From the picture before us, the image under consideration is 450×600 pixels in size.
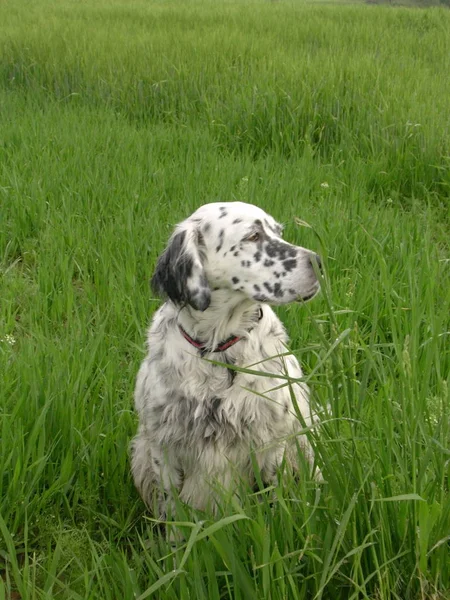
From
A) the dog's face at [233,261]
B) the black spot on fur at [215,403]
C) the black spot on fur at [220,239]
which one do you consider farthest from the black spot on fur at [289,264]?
the black spot on fur at [215,403]

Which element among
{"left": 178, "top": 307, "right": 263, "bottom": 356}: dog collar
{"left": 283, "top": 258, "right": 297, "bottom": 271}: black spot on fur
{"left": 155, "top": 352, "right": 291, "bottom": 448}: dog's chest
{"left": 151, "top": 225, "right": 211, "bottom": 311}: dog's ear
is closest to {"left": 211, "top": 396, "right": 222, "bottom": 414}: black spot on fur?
{"left": 155, "top": 352, "right": 291, "bottom": 448}: dog's chest

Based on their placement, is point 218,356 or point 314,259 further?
point 218,356

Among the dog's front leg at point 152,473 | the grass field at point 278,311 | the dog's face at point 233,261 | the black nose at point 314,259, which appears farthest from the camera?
the dog's front leg at point 152,473

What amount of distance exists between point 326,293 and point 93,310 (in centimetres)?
206

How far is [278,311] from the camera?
2.99 meters

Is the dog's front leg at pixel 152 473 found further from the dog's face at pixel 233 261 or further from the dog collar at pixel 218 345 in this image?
the dog's face at pixel 233 261

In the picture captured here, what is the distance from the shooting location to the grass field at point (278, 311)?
1494 mm

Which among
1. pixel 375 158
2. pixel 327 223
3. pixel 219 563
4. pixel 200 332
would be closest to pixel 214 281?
pixel 200 332

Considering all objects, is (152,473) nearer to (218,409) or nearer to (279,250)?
(218,409)

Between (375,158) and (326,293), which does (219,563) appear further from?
(375,158)

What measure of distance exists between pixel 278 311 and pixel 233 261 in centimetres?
77

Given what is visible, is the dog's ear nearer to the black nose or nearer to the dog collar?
the dog collar

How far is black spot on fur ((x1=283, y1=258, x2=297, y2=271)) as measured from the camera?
2172mm

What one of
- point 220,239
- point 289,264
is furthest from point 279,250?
point 220,239
